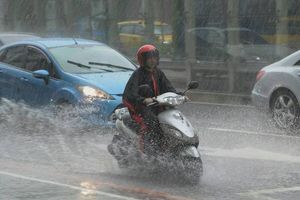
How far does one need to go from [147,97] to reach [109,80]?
3074mm

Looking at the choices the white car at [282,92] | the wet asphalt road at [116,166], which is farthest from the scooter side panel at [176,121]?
the white car at [282,92]

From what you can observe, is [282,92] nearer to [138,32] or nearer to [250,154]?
[250,154]

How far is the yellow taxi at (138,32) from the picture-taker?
20.6 meters

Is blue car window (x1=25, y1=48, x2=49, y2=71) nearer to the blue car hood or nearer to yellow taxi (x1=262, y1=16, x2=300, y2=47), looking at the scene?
the blue car hood

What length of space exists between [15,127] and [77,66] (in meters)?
1.45

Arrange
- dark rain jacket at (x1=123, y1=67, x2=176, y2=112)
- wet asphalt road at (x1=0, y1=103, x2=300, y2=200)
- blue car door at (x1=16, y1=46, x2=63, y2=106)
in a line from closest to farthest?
wet asphalt road at (x1=0, y1=103, x2=300, y2=200) < dark rain jacket at (x1=123, y1=67, x2=176, y2=112) < blue car door at (x1=16, y1=46, x2=63, y2=106)

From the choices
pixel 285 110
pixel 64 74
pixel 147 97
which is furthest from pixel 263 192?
pixel 64 74

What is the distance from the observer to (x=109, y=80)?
1048 cm

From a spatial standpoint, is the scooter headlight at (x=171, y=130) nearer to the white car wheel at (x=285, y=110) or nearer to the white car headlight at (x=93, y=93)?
the white car headlight at (x=93, y=93)

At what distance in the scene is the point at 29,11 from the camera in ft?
92.3

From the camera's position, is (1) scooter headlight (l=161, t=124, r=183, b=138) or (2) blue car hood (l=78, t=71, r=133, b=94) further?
(2) blue car hood (l=78, t=71, r=133, b=94)

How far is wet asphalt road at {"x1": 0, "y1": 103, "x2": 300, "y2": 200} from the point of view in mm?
7047

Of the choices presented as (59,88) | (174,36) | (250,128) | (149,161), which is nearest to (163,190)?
(149,161)

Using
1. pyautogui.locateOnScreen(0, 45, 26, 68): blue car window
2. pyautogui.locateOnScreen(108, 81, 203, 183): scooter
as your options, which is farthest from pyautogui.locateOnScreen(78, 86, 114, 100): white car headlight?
pyautogui.locateOnScreen(108, 81, 203, 183): scooter
